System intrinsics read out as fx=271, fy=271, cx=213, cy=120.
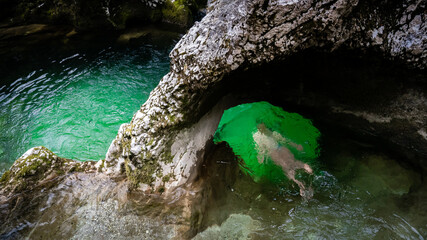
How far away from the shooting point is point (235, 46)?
2.69m

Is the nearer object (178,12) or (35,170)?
(35,170)

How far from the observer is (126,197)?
9.50ft

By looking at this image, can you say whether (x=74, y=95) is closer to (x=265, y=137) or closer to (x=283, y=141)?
(x=265, y=137)

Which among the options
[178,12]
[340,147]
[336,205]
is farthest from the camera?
[178,12]

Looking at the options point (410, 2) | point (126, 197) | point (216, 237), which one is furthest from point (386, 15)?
point (126, 197)

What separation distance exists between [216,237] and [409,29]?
8.82 ft

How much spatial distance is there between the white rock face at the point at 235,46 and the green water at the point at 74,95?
1.97 meters

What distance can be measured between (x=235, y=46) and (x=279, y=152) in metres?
1.65

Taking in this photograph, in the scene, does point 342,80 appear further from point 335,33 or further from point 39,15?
point 39,15

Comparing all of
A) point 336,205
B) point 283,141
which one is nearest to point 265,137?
point 283,141

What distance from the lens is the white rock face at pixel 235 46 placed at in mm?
2557

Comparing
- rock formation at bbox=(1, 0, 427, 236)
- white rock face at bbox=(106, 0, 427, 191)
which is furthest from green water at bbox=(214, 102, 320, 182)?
white rock face at bbox=(106, 0, 427, 191)

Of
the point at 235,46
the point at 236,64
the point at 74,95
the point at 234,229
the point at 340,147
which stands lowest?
the point at 234,229

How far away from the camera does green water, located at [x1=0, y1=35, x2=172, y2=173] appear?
4.74 metres
